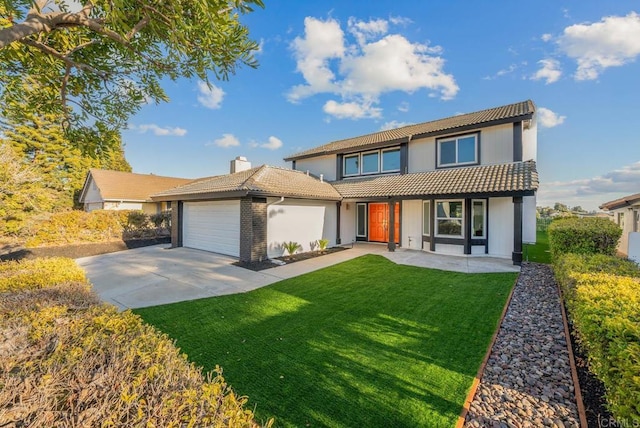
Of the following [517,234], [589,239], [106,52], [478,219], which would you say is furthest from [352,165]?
[106,52]

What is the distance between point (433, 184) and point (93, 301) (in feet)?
42.1

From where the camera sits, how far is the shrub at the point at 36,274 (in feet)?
14.2

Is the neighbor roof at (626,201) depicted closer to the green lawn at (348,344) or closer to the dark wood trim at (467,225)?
the dark wood trim at (467,225)

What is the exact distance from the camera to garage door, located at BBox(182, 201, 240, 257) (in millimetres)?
12469

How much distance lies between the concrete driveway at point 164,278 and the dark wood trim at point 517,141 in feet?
40.0

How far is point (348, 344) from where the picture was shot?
185 inches

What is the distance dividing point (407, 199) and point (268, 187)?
672 centimetres

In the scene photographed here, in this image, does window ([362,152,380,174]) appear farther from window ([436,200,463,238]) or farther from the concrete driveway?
the concrete driveway

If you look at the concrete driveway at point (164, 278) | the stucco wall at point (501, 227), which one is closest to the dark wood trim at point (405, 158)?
the stucco wall at point (501, 227)

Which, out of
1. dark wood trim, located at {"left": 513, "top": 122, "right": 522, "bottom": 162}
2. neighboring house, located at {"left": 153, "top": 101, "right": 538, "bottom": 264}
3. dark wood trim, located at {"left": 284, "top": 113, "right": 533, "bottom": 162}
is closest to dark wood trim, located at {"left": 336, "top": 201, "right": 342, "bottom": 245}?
neighboring house, located at {"left": 153, "top": 101, "right": 538, "bottom": 264}

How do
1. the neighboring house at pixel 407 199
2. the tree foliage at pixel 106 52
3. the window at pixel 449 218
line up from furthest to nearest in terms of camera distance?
the window at pixel 449 218
the neighboring house at pixel 407 199
the tree foliage at pixel 106 52

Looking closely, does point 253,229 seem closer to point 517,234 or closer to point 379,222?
point 379,222

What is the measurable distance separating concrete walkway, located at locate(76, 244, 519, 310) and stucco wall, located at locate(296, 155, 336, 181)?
6569mm

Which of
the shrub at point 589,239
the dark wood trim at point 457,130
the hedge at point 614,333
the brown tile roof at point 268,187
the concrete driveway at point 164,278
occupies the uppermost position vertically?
the dark wood trim at point 457,130
